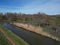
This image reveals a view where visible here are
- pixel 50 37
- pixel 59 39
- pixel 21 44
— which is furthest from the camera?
pixel 50 37

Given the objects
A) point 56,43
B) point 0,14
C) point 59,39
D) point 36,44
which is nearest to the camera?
point 36,44

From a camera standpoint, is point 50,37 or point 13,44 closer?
point 13,44

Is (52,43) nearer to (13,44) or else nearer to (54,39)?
(54,39)

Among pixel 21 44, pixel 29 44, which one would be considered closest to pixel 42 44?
pixel 29 44

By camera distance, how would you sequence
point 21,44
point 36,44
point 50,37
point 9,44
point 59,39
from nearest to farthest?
point 9,44, point 21,44, point 36,44, point 59,39, point 50,37

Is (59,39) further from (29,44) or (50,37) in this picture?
(29,44)

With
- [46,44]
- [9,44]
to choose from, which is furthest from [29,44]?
[9,44]

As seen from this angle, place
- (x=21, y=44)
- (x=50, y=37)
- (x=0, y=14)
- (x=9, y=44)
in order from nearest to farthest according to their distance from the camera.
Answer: (x=9, y=44), (x=21, y=44), (x=50, y=37), (x=0, y=14)

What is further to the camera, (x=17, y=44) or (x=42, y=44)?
(x=42, y=44)
